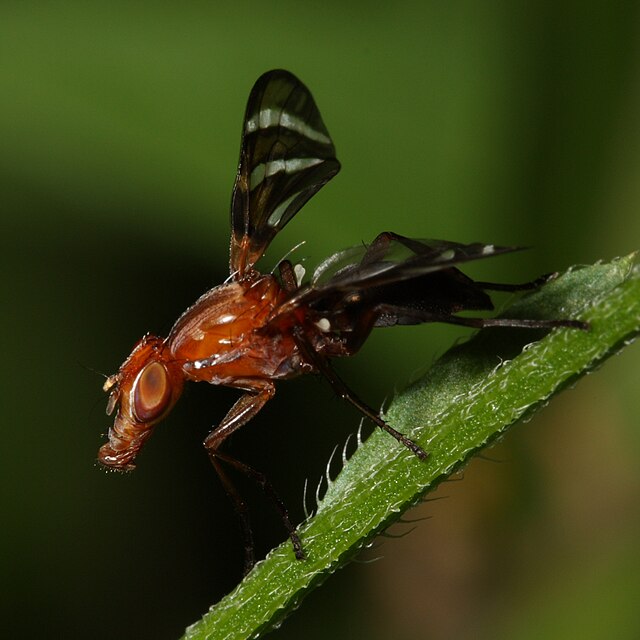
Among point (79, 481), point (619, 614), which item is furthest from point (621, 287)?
point (79, 481)

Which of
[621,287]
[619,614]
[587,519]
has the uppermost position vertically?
[621,287]

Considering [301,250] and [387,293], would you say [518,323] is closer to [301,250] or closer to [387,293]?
[387,293]

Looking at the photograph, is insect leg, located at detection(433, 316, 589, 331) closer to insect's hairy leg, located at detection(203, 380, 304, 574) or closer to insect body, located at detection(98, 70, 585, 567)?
insect body, located at detection(98, 70, 585, 567)

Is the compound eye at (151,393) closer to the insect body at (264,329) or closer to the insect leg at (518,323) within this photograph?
the insect body at (264,329)

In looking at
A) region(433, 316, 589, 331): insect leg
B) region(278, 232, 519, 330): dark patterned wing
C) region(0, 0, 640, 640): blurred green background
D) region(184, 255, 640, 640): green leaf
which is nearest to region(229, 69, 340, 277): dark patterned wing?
region(278, 232, 519, 330): dark patterned wing

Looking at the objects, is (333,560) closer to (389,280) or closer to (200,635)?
(200,635)

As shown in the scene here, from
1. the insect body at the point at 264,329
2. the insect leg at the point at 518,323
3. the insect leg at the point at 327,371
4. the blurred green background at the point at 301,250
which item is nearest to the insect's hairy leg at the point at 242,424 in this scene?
the insect body at the point at 264,329
